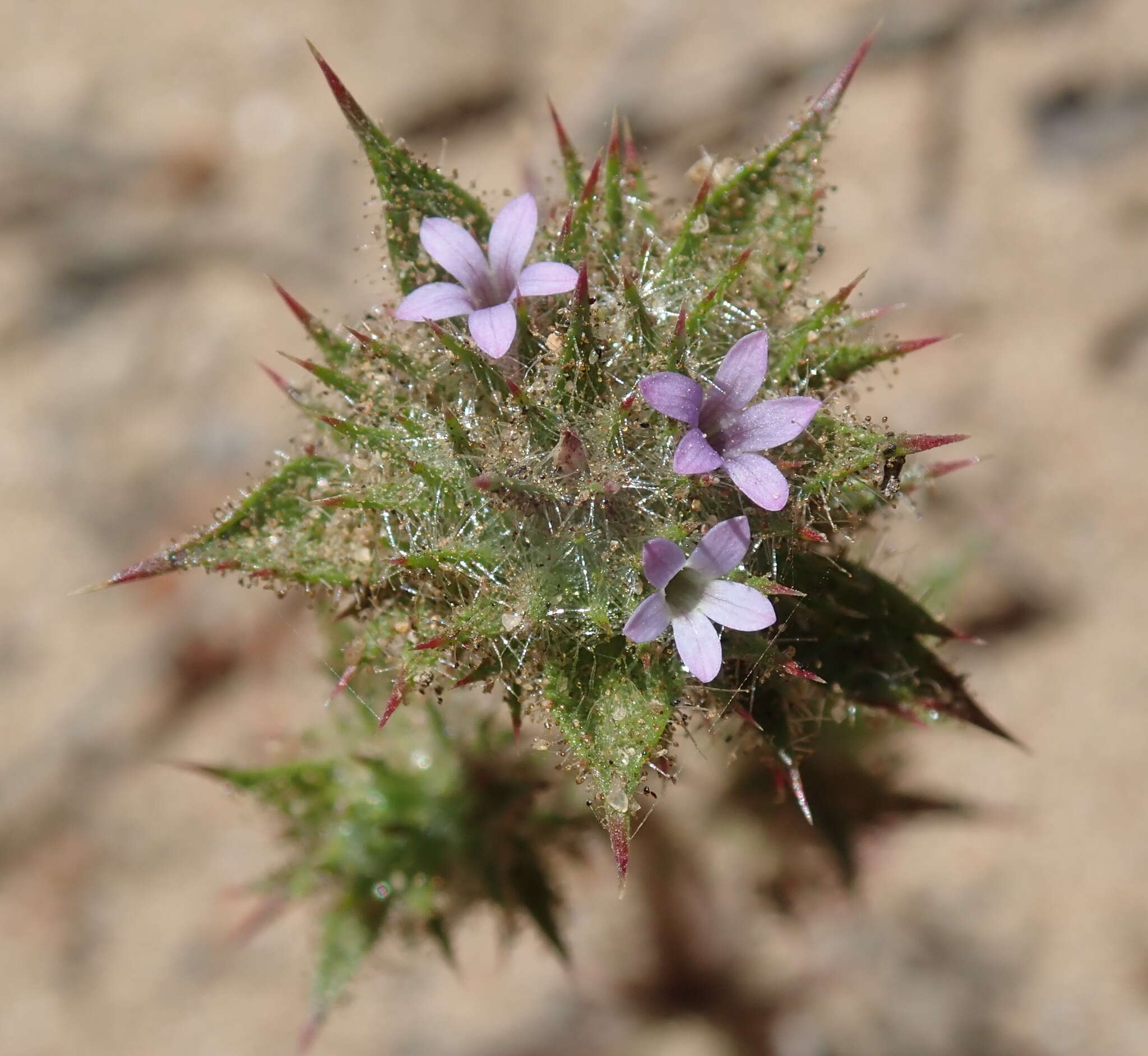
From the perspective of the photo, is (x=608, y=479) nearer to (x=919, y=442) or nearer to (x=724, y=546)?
(x=724, y=546)

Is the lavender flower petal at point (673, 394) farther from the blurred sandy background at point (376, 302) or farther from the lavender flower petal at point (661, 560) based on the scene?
the blurred sandy background at point (376, 302)

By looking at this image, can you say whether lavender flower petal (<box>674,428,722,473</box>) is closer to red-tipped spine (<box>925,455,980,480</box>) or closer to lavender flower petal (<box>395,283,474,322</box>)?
lavender flower petal (<box>395,283,474,322</box>)

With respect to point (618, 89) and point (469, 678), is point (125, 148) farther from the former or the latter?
point (469, 678)

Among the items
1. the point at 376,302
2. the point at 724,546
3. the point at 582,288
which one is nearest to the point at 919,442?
the point at 724,546

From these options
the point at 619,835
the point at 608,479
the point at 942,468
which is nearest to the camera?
the point at 619,835

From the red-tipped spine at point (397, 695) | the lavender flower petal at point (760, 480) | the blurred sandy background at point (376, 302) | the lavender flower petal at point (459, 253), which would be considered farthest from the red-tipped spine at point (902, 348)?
the blurred sandy background at point (376, 302)

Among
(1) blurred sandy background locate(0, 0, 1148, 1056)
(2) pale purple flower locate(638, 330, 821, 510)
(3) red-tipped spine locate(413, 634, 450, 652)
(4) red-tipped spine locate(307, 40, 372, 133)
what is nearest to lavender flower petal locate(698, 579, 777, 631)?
(2) pale purple flower locate(638, 330, 821, 510)
